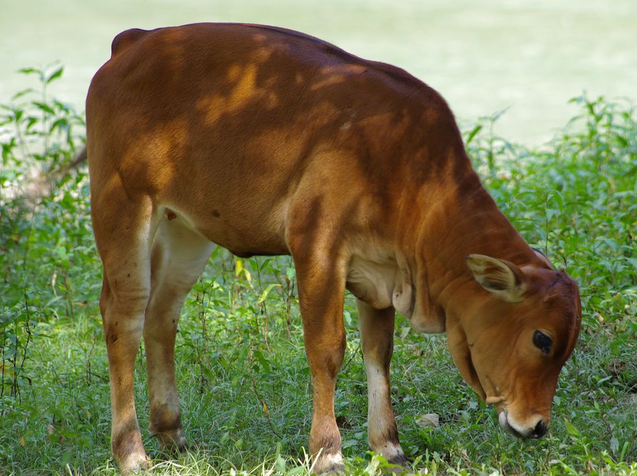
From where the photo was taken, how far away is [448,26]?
19906 millimetres

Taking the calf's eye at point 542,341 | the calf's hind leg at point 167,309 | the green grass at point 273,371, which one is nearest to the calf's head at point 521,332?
the calf's eye at point 542,341

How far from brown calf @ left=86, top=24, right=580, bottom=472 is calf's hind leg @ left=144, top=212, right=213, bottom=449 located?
0.01 metres

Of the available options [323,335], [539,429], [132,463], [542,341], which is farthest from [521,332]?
[132,463]

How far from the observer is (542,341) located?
12.6ft

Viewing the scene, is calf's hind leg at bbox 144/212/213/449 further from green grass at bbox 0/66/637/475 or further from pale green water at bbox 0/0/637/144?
pale green water at bbox 0/0/637/144

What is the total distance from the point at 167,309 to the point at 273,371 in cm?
82

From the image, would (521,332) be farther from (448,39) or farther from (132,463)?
(448,39)

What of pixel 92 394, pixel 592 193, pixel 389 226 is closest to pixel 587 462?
pixel 389 226

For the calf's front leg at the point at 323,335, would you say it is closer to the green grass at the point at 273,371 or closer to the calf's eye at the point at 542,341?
the green grass at the point at 273,371

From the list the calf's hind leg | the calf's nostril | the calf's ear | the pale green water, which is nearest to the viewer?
the calf's ear

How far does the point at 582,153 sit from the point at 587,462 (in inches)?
201

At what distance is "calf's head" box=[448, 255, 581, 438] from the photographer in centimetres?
383

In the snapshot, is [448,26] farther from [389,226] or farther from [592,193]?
[389,226]

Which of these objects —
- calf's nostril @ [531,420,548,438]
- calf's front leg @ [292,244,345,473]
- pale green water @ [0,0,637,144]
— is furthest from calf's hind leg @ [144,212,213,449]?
pale green water @ [0,0,637,144]
